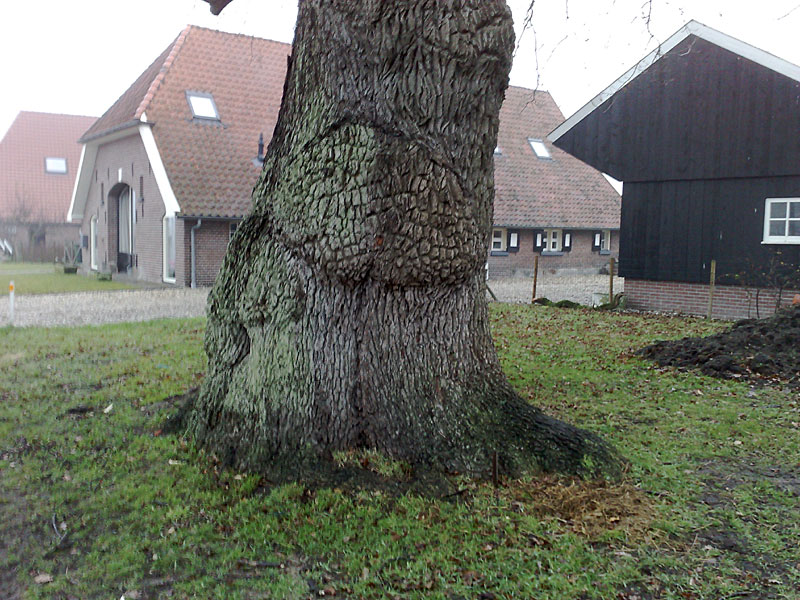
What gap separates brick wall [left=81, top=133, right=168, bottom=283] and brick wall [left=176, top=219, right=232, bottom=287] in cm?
152

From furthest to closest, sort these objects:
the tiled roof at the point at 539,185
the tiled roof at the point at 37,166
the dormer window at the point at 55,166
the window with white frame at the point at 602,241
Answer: the dormer window at the point at 55,166
the tiled roof at the point at 37,166
the window with white frame at the point at 602,241
the tiled roof at the point at 539,185

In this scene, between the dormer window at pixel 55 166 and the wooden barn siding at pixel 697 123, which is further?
the dormer window at pixel 55 166

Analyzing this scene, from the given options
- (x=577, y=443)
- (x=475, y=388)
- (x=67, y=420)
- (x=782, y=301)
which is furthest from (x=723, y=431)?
(x=782, y=301)

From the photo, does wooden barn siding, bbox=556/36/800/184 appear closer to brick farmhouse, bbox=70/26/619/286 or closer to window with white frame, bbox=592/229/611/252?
brick farmhouse, bbox=70/26/619/286

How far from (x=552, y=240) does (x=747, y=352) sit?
2170 cm

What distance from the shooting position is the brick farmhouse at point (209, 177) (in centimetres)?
2302

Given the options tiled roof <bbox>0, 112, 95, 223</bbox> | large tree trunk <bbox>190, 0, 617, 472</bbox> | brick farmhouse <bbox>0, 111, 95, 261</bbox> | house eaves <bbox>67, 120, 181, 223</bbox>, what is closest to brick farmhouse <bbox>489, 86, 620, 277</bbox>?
house eaves <bbox>67, 120, 181, 223</bbox>

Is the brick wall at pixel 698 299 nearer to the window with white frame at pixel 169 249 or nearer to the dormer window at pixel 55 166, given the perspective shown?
the window with white frame at pixel 169 249

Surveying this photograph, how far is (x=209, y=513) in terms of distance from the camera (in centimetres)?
444

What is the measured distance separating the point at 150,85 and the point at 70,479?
21.9 m

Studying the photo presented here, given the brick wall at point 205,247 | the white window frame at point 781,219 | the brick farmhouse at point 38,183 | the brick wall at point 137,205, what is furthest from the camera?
the brick farmhouse at point 38,183

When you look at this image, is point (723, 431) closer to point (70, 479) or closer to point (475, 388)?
point (475, 388)

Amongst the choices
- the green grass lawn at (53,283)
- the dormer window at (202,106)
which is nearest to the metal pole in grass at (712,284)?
the dormer window at (202,106)

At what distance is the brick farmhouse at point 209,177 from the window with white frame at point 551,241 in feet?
0.19
